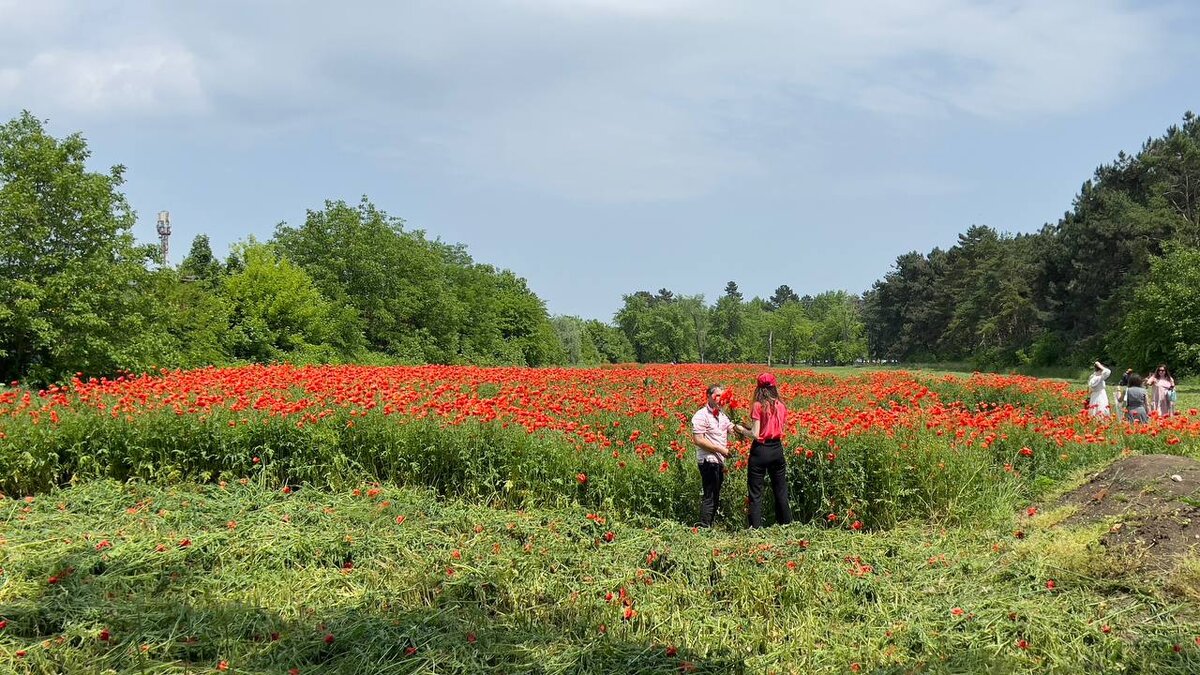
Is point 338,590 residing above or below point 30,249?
below

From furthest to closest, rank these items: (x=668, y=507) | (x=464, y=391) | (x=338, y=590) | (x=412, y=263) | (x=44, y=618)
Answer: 1. (x=412, y=263)
2. (x=464, y=391)
3. (x=668, y=507)
4. (x=338, y=590)
5. (x=44, y=618)

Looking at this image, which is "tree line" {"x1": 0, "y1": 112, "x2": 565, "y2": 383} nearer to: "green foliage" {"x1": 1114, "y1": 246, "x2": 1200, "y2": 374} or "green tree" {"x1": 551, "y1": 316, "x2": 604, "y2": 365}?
"green tree" {"x1": 551, "y1": 316, "x2": 604, "y2": 365}

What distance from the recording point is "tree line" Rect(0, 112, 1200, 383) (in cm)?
1580

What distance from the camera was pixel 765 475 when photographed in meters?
7.13

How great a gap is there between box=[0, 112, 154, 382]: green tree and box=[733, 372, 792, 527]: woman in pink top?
1397 cm

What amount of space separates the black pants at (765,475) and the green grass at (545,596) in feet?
1.38

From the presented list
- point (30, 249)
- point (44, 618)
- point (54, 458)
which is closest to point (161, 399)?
point (54, 458)

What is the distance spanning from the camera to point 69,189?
16.2m

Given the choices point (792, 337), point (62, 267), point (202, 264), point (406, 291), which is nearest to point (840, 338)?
point (792, 337)

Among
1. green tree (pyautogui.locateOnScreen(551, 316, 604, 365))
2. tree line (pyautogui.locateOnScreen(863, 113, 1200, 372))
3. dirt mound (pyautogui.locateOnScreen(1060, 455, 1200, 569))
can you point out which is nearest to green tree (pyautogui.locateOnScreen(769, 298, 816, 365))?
tree line (pyautogui.locateOnScreen(863, 113, 1200, 372))

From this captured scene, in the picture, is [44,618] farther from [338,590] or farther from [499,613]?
[499,613]

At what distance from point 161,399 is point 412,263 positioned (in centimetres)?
2805

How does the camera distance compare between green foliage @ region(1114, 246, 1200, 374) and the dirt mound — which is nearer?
the dirt mound

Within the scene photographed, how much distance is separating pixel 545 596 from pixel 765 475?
9.58ft
